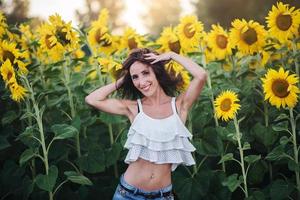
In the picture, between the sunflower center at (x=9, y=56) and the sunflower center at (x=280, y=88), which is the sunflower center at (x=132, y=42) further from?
the sunflower center at (x=280, y=88)

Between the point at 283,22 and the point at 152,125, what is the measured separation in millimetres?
1772

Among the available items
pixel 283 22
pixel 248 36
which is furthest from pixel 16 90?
pixel 283 22

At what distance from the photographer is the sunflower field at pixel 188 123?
3.46m

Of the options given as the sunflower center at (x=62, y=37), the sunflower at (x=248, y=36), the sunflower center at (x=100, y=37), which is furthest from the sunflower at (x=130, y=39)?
the sunflower at (x=248, y=36)

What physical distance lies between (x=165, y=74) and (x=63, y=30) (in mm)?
1086

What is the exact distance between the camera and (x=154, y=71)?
3008 millimetres

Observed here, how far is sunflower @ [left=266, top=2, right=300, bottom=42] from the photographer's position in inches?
151

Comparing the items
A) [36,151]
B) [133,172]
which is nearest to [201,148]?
[133,172]

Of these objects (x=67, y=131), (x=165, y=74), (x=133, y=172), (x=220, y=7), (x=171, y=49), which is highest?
(x=220, y=7)

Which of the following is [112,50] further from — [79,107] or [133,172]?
[133,172]

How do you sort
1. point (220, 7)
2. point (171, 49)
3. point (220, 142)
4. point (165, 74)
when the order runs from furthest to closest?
point (220, 7)
point (171, 49)
point (220, 142)
point (165, 74)

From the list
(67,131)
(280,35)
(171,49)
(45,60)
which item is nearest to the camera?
(67,131)

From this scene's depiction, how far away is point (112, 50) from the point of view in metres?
4.41

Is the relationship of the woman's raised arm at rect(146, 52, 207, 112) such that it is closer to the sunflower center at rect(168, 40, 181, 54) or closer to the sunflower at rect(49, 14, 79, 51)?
the sunflower at rect(49, 14, 79, 51)
